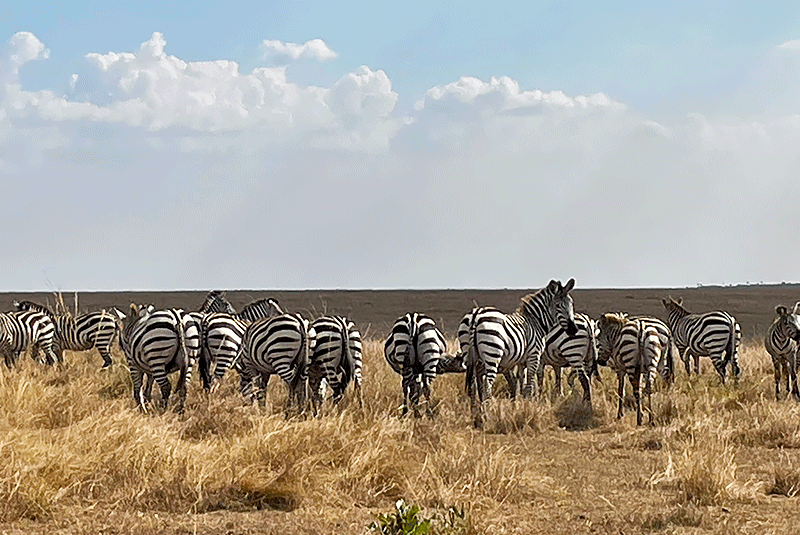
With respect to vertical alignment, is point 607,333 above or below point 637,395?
above

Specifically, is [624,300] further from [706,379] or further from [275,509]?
[275,509]

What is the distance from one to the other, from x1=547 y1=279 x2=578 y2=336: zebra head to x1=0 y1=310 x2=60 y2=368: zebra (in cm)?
942

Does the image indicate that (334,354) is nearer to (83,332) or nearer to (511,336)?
(511,336)

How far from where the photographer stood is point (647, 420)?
11.6m

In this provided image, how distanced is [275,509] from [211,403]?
3359 millimetres

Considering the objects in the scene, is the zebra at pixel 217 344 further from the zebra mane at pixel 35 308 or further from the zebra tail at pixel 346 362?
the zebra mane at pixel 35 308

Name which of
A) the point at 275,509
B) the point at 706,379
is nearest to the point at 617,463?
the point at 275,509

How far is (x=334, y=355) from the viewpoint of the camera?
11.1 metres

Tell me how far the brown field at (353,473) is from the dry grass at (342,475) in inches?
0.6

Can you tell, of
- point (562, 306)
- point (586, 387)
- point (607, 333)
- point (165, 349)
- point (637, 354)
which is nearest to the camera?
point (165, 349)

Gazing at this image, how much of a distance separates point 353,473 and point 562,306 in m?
6.81

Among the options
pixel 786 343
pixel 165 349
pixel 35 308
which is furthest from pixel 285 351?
pixel 35 308

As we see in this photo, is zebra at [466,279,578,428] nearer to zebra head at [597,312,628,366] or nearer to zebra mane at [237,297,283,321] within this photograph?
zebra head at [597,312,628,366]

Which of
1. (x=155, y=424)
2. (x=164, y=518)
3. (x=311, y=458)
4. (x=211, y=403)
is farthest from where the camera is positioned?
(x=211, y=403)
